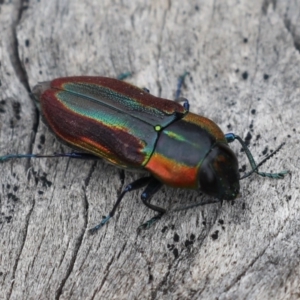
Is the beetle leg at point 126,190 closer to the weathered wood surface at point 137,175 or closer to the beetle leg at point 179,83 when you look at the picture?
the weathered wood surface at point 137,175

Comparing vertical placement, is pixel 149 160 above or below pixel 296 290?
above

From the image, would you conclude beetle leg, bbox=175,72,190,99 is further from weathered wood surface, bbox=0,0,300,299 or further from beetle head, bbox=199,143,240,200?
beetle head, bbox=199,143,240,200

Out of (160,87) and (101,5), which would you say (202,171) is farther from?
(101,5)

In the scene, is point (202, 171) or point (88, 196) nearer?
point (202, 171)

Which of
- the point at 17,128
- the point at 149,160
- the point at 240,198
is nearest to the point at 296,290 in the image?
the point at 240,198

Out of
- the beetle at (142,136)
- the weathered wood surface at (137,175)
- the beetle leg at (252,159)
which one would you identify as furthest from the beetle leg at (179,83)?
the beetle leg at (252,159)

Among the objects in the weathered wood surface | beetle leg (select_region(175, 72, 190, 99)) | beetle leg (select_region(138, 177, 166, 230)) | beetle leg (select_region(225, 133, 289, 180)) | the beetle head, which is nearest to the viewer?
the weathered wood surface

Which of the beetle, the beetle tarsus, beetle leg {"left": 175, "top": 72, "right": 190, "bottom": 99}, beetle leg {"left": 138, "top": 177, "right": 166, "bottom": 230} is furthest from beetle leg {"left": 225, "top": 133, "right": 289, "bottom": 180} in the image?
beetle leg {"left": 175, "top": 72, "right": 190, "bottom": 99}
